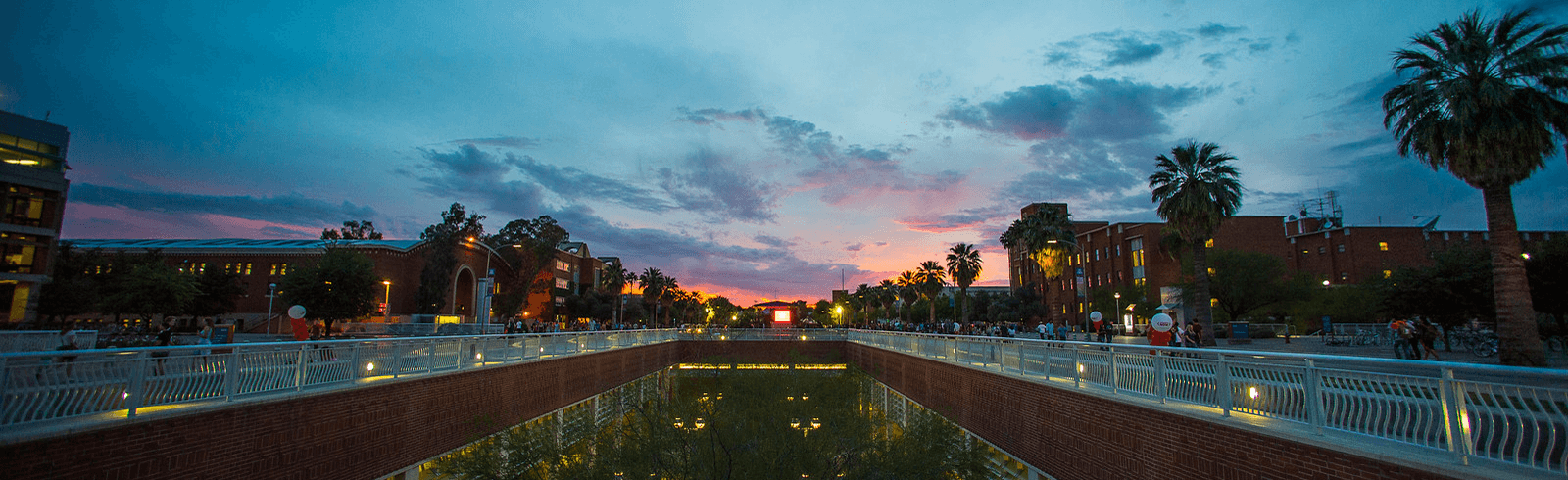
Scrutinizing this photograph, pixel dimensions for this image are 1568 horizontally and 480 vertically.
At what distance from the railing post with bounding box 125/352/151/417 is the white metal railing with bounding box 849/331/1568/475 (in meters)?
11.5

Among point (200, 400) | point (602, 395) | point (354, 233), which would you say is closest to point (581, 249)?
point (354, 233)

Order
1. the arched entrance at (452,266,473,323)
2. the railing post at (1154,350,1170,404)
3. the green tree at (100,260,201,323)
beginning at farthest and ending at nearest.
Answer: the arched entrance at (452,266,473,323) < the green tree at (100,260,201,323) < the railing post at (1154,350,1170,404)

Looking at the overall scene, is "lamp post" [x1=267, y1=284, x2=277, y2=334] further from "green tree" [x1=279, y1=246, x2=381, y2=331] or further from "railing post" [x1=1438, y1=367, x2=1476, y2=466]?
"railing post" [x1=1438, y1=367, x2=1476, y2=466]

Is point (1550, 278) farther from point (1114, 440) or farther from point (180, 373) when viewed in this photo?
point (180, 373)

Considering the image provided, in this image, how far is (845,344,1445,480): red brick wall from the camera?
6175mm

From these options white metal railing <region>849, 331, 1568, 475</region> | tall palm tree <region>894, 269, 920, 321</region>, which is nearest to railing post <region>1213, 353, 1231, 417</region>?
white metal railing <region>849, 331, 1568, 475</region>

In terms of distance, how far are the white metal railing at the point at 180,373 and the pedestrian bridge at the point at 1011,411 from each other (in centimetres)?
2

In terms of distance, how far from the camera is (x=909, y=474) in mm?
14562

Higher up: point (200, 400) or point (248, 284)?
point (248, 284)

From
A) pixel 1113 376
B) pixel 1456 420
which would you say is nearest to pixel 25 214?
pixel 1113 376

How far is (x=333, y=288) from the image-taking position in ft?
119

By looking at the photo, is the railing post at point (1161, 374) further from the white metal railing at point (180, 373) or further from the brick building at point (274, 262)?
the brick building at point (274, 262)

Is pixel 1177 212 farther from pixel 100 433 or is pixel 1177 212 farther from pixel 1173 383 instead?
pixel 100 433

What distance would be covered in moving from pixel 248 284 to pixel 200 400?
6033 centimetres
